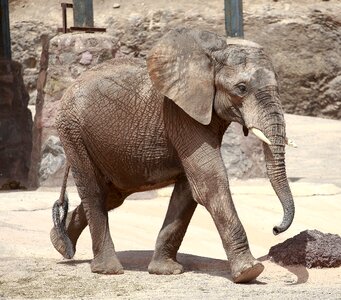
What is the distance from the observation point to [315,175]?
54.1 feet

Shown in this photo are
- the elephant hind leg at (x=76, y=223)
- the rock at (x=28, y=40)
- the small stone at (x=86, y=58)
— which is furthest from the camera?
the rock at (x=28, y=40)

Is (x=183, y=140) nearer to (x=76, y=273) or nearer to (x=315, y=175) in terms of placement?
(x=76, y=273)

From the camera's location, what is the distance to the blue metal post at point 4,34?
686 inches

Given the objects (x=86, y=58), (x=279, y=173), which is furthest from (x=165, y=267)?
(x=86, y=58)

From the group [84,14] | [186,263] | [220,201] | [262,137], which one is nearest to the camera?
[262,137]

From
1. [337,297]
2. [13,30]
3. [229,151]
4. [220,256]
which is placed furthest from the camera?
[13,30]

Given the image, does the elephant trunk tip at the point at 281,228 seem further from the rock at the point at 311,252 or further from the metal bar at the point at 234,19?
the metal bar at the point at 234,19

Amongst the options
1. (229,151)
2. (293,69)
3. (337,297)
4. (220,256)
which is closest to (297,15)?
(293,69)

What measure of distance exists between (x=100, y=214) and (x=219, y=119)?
1162mm

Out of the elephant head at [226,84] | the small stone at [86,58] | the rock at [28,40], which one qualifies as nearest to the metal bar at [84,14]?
the small stone at [86,58]

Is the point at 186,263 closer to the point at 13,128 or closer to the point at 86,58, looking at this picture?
the point at 86,58

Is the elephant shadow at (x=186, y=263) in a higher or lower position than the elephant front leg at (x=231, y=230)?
lower

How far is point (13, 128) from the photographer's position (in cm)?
1678

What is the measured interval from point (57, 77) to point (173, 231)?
5.46m
